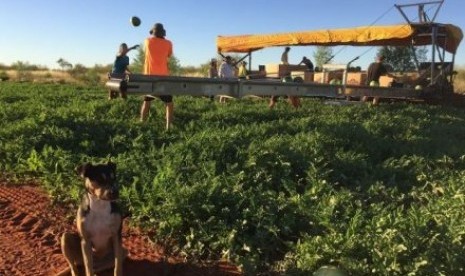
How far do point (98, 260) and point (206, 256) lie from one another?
947mm

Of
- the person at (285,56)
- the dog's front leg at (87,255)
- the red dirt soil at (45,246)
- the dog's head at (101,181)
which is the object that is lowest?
the red dirt soil at (45,246)

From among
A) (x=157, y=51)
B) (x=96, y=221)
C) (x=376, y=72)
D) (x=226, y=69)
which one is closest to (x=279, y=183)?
(x=96, y=221)

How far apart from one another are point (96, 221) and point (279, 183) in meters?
2.69

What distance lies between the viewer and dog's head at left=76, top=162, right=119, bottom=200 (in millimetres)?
4141

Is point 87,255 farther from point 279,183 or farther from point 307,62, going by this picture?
point 307,62

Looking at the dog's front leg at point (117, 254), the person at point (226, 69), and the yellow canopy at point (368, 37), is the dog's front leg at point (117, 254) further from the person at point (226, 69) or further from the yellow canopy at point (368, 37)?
the person at point (226, 69)

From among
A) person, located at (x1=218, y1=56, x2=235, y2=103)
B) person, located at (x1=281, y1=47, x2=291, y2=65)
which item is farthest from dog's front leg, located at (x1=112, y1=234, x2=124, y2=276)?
person, located at (x1=281, y1=47, x2=291, y2=65)

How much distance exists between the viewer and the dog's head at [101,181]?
4141mm

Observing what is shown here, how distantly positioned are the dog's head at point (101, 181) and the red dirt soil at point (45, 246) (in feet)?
2.98

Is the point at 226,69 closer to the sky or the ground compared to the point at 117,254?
closer to the sky

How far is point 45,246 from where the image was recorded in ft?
17.1

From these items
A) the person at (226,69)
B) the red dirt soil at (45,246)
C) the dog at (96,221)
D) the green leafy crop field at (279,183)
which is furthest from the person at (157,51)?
the person at (226,69)

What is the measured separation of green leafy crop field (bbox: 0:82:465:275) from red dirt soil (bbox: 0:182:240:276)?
0.53 ft

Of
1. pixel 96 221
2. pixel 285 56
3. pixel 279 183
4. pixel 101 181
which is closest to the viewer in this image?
pixel 101 181
